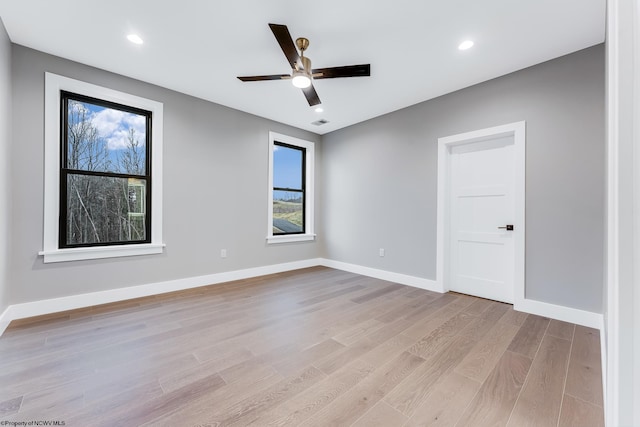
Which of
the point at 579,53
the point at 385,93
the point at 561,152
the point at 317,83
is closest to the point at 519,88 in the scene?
the point at 579,53

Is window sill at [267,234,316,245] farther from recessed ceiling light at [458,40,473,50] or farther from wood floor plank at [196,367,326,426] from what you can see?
recessed ceiling light at [458,40,473,50]

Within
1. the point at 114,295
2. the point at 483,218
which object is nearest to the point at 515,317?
the point at 483,218

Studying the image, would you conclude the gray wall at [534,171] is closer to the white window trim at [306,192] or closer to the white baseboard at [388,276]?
the white baseboard at [388,276]

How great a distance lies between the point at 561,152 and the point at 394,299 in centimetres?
236

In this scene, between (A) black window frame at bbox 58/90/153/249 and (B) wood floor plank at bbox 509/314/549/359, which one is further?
(A) black window frame at bbox 58/90/153/249

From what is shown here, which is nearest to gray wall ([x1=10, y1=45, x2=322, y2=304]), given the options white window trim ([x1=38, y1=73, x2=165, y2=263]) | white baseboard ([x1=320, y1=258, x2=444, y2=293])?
white window trim ([x1=38, y1=73, x2=165, y2=263])

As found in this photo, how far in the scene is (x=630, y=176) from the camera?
2.57 ft

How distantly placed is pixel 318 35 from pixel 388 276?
3.33 meters

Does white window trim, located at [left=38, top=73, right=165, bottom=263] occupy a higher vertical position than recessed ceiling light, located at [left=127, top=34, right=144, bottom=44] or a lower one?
lower

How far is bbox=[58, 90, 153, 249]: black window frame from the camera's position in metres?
2.80

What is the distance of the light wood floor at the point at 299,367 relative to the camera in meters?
1.40

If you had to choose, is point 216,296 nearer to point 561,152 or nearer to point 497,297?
point 497,297

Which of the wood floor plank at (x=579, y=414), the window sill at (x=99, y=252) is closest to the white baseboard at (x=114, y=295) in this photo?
the window sill at (x=99, y=252)

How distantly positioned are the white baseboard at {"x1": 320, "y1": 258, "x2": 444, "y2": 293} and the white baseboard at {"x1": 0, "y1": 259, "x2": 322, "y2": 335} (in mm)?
1239
